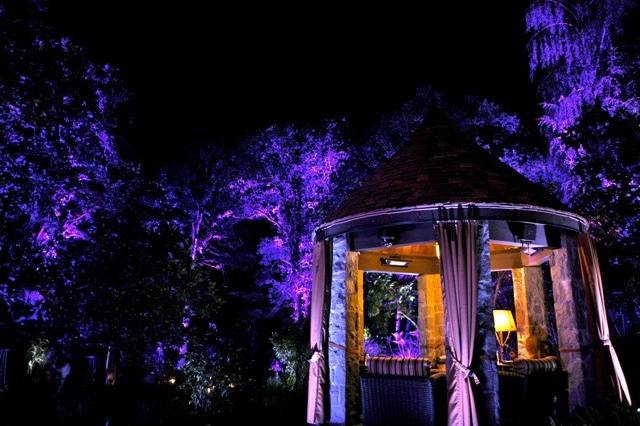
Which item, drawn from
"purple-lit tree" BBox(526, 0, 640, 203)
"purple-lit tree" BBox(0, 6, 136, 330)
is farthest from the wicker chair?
"purple-lit tree" BBox(526, 0, 640, 203)

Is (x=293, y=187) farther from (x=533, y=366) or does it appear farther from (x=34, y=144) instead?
(x=533, y=366)

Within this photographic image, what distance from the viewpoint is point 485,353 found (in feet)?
22.9

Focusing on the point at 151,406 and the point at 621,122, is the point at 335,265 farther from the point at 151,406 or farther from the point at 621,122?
the point at 621,122

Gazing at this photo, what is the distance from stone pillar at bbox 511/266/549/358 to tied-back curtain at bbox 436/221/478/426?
429cm

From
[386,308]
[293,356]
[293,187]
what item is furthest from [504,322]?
[293,187]

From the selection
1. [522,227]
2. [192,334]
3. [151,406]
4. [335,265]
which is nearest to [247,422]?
[151,406]

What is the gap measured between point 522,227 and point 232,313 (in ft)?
56.6

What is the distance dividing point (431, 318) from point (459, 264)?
15.7ft

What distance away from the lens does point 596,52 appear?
1338 centimetres

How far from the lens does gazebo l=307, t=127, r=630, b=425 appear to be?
6.99m

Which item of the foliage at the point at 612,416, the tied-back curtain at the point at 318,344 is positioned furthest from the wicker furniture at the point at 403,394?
the foliage at the point at 612,416

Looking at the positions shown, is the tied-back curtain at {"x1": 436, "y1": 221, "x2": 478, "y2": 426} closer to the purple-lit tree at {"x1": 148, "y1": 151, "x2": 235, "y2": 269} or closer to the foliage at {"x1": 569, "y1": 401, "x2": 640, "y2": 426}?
the foliage at {"x1": 569, "y1": 401, "x2": 640, "y2": 426}

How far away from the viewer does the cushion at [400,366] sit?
762 cm

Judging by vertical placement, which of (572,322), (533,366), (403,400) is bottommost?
(403,400)
